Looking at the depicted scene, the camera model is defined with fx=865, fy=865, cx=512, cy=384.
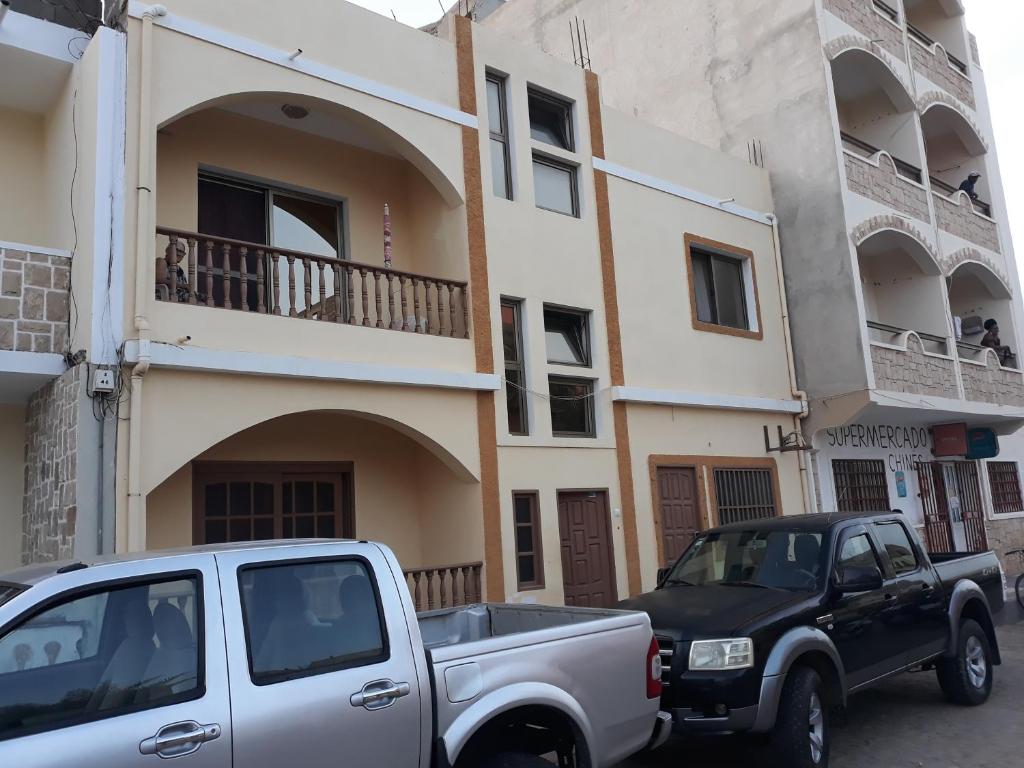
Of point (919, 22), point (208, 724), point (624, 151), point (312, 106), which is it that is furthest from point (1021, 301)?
point (208, 724)

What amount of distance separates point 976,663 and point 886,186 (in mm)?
9925

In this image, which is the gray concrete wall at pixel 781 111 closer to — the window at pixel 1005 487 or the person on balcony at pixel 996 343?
the person on balcony at pixel 996 343

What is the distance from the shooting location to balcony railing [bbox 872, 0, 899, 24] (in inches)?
652

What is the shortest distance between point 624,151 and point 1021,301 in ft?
40.1

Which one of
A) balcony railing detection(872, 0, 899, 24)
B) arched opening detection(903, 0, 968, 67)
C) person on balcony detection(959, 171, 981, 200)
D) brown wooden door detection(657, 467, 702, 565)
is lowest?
brown wooden door detection(657, 467, 702, 565)

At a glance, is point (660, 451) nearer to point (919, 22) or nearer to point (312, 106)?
point (312, 106)

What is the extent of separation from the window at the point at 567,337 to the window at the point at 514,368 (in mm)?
524

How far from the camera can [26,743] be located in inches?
114

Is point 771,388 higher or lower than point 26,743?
higher

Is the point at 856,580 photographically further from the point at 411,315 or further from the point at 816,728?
the point at 411,315

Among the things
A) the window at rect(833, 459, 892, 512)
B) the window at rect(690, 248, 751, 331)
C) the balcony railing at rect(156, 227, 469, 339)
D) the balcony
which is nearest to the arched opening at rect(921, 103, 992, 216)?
the balcony

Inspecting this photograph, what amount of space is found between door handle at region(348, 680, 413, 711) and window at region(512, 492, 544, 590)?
657 cm

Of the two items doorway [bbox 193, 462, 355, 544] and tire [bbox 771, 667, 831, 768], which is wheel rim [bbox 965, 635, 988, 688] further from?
doorway [bbox 193, 462, 355, 544]

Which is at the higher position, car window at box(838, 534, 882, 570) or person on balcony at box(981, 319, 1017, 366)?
person on balcony at box(981, 319, 1017, 366)
